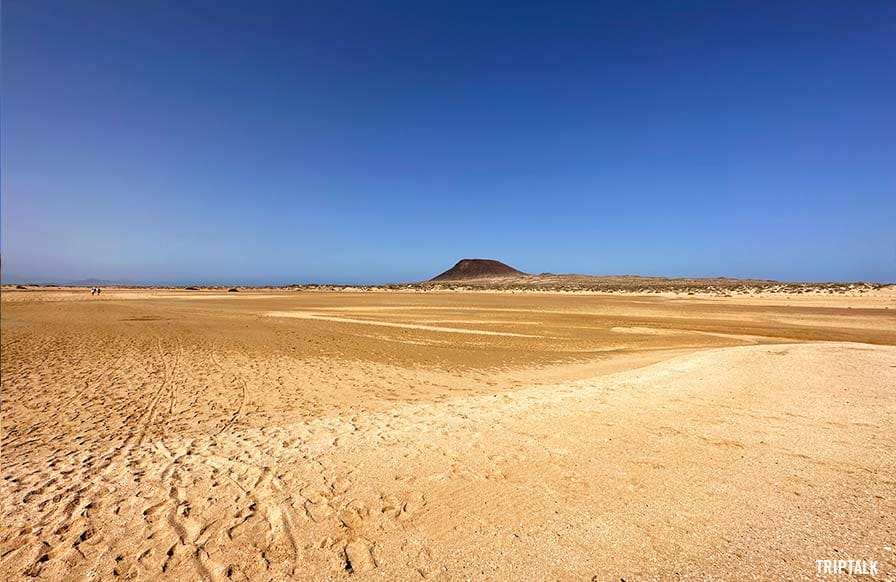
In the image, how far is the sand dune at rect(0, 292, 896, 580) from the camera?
431cm

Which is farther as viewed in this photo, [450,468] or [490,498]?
[450,468]

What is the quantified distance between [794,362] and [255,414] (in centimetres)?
1530

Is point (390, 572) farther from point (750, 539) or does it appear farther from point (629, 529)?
point (750, 539)

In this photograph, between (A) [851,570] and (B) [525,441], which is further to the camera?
(B) [525,441]

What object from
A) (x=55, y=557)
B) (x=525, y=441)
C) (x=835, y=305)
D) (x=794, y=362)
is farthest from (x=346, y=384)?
(x=835, y=305)

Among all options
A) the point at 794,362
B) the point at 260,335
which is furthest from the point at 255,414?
the point at 794,362

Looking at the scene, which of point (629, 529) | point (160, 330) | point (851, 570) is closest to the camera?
point (851, 570)

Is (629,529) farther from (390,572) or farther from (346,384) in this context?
(346,384)

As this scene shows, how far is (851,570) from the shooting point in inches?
155

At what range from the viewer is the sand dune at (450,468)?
4309mm

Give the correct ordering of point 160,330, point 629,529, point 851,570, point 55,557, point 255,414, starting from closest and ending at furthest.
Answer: point 851,570
point 55,557
point 629,529
point 255,414
point 160,330

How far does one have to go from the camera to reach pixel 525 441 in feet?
23.7

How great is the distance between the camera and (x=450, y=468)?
6328 mm

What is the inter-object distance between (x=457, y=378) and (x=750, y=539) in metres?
8.51
